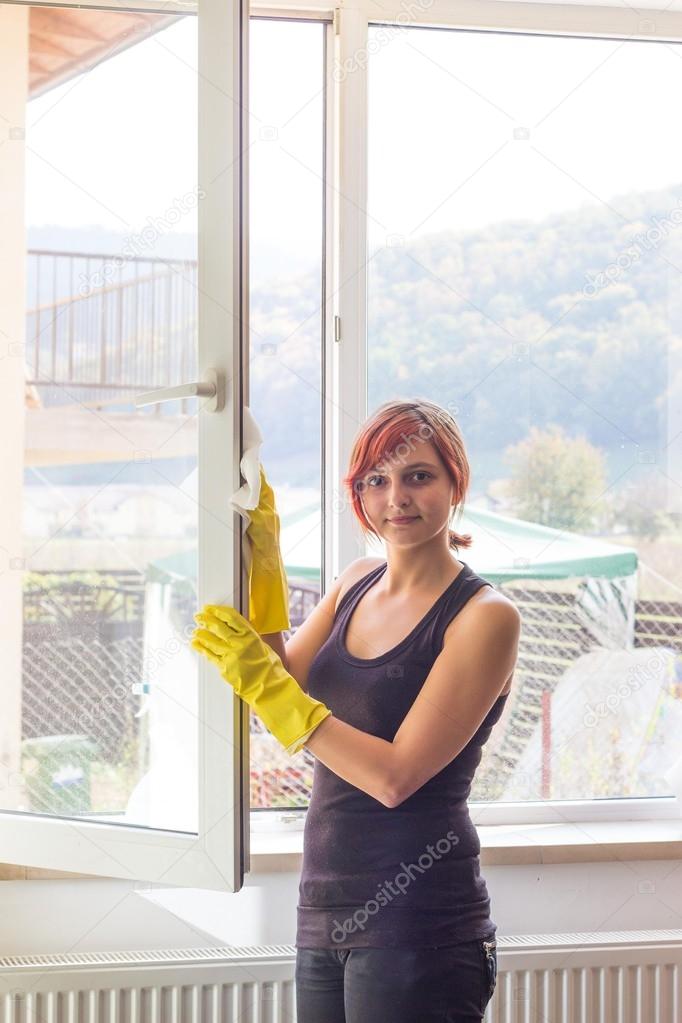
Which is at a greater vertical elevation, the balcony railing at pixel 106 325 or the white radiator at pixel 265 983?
the balcony railing at pixel 106 325

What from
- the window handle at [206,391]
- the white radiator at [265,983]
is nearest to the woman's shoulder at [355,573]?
the window handle at [206,391]

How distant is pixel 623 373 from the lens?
1927mm

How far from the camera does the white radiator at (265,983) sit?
60.7 inches

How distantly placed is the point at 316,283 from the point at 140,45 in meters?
0.60

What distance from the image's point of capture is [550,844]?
1.75 m

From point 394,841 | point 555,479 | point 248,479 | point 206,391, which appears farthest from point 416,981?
point 555,479

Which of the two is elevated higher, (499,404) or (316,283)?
(316,283)

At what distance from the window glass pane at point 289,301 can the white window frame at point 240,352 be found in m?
0.03

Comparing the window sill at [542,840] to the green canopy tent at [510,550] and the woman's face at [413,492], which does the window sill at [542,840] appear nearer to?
the green canopy tent at [510,550]

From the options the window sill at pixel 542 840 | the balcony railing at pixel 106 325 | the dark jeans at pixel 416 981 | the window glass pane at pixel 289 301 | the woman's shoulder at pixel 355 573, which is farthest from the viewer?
the window glass pane at pixel 289 301

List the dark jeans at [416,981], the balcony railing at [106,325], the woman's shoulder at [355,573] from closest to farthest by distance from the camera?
1. the dark jeans at [416,981]
2. the balcony railing at [106,325]
3. the woman's shoulder at [355,573]

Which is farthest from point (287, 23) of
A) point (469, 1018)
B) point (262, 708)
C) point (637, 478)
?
point (469, 1018)

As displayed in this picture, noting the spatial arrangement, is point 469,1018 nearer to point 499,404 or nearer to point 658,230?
point 499,404

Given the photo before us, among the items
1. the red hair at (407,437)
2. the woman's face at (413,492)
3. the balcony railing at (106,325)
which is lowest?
the woman's face at (413,492)
